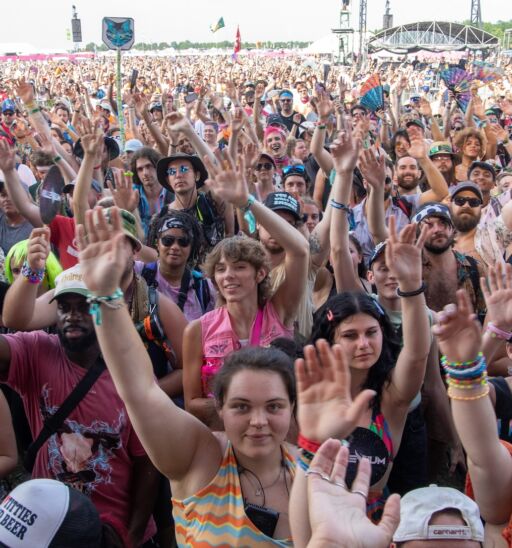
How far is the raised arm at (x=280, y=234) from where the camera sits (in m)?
3.09

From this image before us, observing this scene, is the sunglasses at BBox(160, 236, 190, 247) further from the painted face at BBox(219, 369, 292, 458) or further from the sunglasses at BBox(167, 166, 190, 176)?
the painted face at BBox(219, 369, 292, 458)

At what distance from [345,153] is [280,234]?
0.78 m

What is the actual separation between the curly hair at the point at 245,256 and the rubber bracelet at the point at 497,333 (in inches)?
45.5

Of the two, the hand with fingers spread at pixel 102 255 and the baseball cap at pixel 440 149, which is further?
the baseball cap at pixel 440 149

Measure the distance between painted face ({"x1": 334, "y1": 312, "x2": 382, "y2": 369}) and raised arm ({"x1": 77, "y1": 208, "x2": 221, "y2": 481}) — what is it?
0.85m

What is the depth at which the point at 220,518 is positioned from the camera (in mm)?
1981

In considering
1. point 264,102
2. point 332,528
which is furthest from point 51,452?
point 264,102

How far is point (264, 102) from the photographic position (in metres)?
13.8

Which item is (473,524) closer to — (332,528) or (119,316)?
(332,528)

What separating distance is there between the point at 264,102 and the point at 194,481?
12.6 meters

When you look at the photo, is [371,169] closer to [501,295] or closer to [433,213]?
[433,213]

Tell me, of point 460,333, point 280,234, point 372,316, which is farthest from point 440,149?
point 460,333

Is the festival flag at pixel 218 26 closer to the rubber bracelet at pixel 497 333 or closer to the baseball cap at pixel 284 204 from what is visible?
the baseball cap at pixel 284 204

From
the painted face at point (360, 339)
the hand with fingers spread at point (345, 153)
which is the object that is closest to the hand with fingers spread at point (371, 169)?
the hand with fingers spread at point (345, 153)
